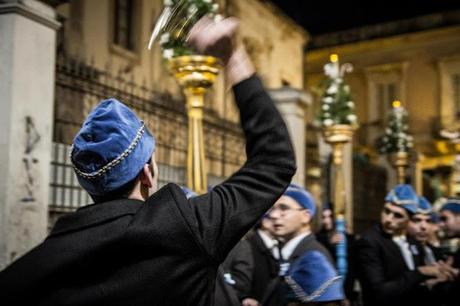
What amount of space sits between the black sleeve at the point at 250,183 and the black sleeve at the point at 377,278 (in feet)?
11.7

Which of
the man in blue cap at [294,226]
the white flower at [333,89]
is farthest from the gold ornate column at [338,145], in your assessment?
the man in blue cap at [294,226]

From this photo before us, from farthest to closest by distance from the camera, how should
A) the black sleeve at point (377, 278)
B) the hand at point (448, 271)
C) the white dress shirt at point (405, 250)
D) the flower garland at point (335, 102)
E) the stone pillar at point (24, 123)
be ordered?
the flower garland at point (335, 102)
the white dress shirt at point (405, 250)
the stone pillar at point (24, 123)
the black sleeve at point (377, 278)
the hand at point (448, 271)

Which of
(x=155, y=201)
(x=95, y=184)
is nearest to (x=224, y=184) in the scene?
(x=155, y=201)

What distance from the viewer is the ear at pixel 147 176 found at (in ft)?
7.81

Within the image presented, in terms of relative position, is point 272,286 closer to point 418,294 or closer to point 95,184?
point 418,294

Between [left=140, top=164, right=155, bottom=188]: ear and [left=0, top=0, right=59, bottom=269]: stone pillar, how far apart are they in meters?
3.61

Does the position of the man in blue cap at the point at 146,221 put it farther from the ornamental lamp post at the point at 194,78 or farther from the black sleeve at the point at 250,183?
the ornamental lamp post at the point at 194,78

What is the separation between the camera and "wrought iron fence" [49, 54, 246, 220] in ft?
27.6

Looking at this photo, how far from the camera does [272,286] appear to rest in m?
4.57

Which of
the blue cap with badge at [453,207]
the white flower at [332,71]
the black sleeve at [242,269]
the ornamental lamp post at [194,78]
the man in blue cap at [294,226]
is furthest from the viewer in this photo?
the white flower at [332,71]

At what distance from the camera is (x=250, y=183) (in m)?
2.28

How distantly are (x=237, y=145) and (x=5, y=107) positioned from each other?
8895mm

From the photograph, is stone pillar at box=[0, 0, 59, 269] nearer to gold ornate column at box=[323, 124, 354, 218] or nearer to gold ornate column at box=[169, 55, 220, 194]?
gold ornate column at box=[169, 55, 220, 194]

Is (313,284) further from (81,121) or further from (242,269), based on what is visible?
(81,121)
